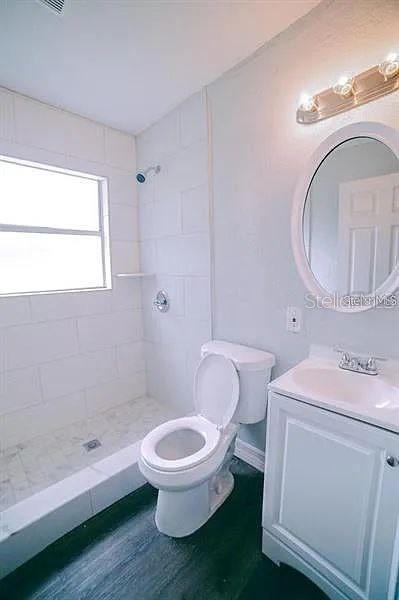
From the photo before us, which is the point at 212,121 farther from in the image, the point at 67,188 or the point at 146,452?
the point at 146,452

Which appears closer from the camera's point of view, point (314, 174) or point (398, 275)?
point (398, 275)

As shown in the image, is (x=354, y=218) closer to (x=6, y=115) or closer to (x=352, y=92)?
(x=352, y=92)

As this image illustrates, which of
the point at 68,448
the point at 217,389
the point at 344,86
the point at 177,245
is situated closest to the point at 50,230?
the point at 177,245

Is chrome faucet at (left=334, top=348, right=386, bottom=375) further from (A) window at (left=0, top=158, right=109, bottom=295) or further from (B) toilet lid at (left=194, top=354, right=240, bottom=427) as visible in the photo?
(A) window at (left=0, top=158, right=109, bottom=295)

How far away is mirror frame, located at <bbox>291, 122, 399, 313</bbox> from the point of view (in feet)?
3.75

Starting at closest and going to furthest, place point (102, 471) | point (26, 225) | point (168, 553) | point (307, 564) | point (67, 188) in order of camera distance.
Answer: point (307, 564)
point (168, 553)
point (102, 471)
point (26, 225)
point (67, 188)

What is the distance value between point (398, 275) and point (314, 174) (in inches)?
24.2

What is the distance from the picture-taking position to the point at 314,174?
4.42 ft

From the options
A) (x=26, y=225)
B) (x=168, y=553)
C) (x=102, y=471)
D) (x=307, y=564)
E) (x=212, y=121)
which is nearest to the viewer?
(x=307, y=564)

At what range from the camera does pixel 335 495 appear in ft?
3.21

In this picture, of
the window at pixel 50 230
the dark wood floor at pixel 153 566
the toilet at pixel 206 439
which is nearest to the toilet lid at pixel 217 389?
the toilet at pixel 206 439

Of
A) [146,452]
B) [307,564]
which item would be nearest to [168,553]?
[146,452]

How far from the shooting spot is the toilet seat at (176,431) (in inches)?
48.8

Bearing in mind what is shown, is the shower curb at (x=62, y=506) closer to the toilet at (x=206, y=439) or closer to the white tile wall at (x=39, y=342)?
the toilet at (x=206, y=439)
